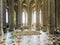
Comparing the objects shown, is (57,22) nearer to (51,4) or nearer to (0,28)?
(51,4)

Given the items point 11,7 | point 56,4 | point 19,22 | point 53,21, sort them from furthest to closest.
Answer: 1. point 19,22
2. point 11,7
3. point 56,4
4. point 53,21

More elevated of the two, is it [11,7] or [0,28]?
[11,7]

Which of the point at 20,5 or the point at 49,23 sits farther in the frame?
the point at 20,5

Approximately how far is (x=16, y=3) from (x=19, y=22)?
12.0 ft

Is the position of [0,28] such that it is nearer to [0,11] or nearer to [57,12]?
[0,11]

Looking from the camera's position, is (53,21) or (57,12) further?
(57,12)

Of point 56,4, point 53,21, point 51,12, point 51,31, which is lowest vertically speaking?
point 51,31

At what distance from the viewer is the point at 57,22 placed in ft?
53.4

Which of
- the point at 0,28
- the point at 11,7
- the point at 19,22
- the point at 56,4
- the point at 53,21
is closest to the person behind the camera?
the point at 0,28

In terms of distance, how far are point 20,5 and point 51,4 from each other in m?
10.2

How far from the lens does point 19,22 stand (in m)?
23.6

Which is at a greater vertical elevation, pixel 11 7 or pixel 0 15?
pixel 11 7

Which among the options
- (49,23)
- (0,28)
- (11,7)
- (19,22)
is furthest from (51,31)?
(19,22)

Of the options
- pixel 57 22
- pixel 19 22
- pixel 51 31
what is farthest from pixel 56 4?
pixel 19 22
